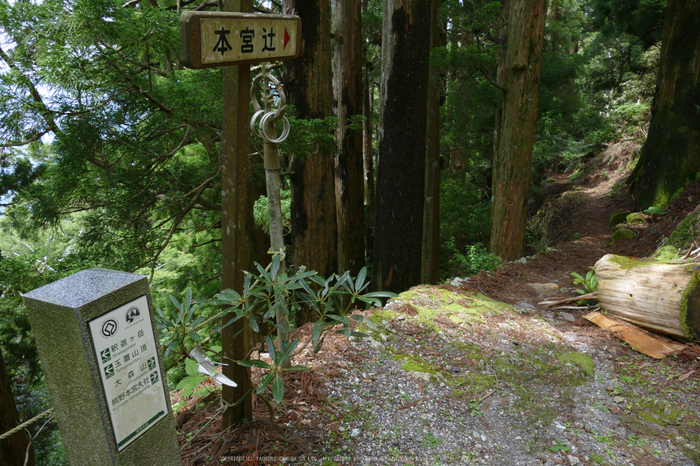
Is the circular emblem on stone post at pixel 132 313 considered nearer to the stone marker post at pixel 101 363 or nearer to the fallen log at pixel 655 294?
the stone marker post at pixel 101 363

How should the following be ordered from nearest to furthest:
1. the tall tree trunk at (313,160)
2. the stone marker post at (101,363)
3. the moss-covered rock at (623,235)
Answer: the stone marker post at (101,363) → the tall tree trunk at (313,160) → the moss-covered rock at (623,235)

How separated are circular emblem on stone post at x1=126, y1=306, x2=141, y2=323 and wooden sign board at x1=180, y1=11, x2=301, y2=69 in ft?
3.41

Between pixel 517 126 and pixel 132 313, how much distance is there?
6.55 meters

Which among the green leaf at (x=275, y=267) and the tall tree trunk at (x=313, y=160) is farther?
the tall tree trunk at (x=313, y=160)

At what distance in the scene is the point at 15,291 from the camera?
15.9ft

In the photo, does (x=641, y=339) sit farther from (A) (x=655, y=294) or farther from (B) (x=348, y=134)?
Result: (B) (x=348, y=134)

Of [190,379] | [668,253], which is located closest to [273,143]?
[190,379]

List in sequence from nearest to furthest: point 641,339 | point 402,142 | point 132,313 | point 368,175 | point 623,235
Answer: point 132,313 → point 641,339 → point 402,142 → point 623,235 → point 368,175

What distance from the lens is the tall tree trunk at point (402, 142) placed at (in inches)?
206

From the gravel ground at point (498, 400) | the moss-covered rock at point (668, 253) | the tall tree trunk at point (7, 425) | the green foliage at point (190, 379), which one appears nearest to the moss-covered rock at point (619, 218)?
the moss-covered rock at point (668, 253)

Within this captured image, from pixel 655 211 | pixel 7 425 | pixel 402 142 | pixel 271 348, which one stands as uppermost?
pixel 402 142

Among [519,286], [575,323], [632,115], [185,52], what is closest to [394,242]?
[519,286]

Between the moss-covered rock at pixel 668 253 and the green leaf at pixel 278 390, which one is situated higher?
the green leaf at pixel 278 390

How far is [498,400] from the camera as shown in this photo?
9.36 feet
